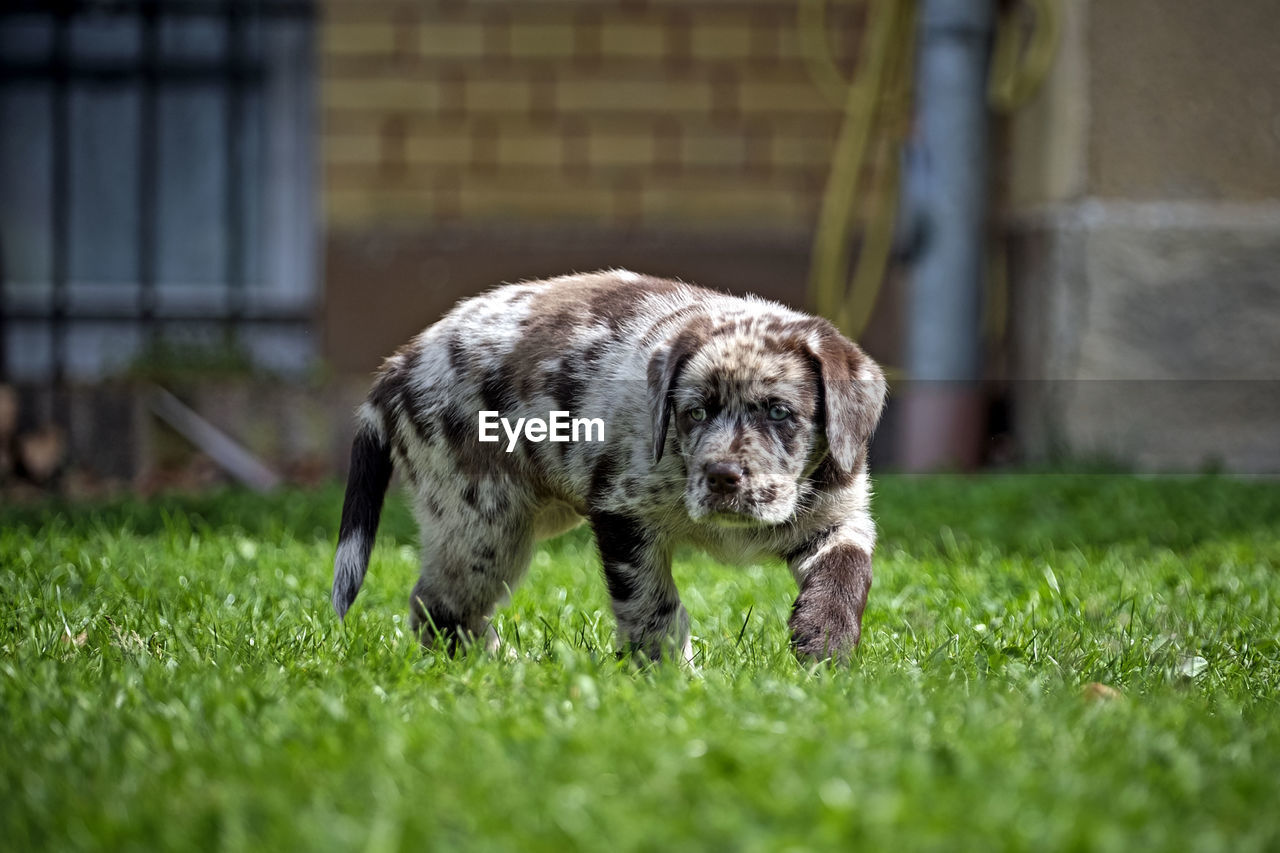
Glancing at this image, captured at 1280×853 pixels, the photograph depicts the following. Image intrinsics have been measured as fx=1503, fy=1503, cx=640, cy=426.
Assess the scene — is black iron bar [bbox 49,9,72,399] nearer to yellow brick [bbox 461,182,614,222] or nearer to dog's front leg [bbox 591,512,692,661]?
yellow brick [bbox 461,182,614,222]

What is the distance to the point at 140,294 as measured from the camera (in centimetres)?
986

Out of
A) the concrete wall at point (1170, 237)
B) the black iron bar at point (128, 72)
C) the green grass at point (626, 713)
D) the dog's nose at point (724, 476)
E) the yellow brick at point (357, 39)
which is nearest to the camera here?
the green grass at point (626, 713)

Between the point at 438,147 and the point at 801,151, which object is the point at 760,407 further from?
the point at 438,147

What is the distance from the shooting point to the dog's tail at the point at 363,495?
4020 mm

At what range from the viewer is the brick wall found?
9.10 metres

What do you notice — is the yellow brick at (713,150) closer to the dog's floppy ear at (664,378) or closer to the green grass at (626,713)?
the green grass at (626,713)

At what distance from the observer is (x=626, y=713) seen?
2.99 meters

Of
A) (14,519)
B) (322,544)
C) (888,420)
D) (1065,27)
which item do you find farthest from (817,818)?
(1065,27)

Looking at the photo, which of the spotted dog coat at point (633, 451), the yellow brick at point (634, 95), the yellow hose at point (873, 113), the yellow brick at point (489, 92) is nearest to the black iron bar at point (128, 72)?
the yellow brick at point (489, 92)

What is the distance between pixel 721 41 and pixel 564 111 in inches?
41.0

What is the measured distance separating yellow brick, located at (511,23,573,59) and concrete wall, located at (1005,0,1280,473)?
9.63 ft

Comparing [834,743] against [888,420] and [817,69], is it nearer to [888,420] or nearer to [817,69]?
[888,420]

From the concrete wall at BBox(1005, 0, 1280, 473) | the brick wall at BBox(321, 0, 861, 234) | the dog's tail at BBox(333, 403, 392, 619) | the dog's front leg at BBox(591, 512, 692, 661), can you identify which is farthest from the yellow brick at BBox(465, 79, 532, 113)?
the dog's front leg at BBox(591, 512, 692, 661)

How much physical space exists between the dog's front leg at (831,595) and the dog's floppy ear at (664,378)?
47 centimetres
